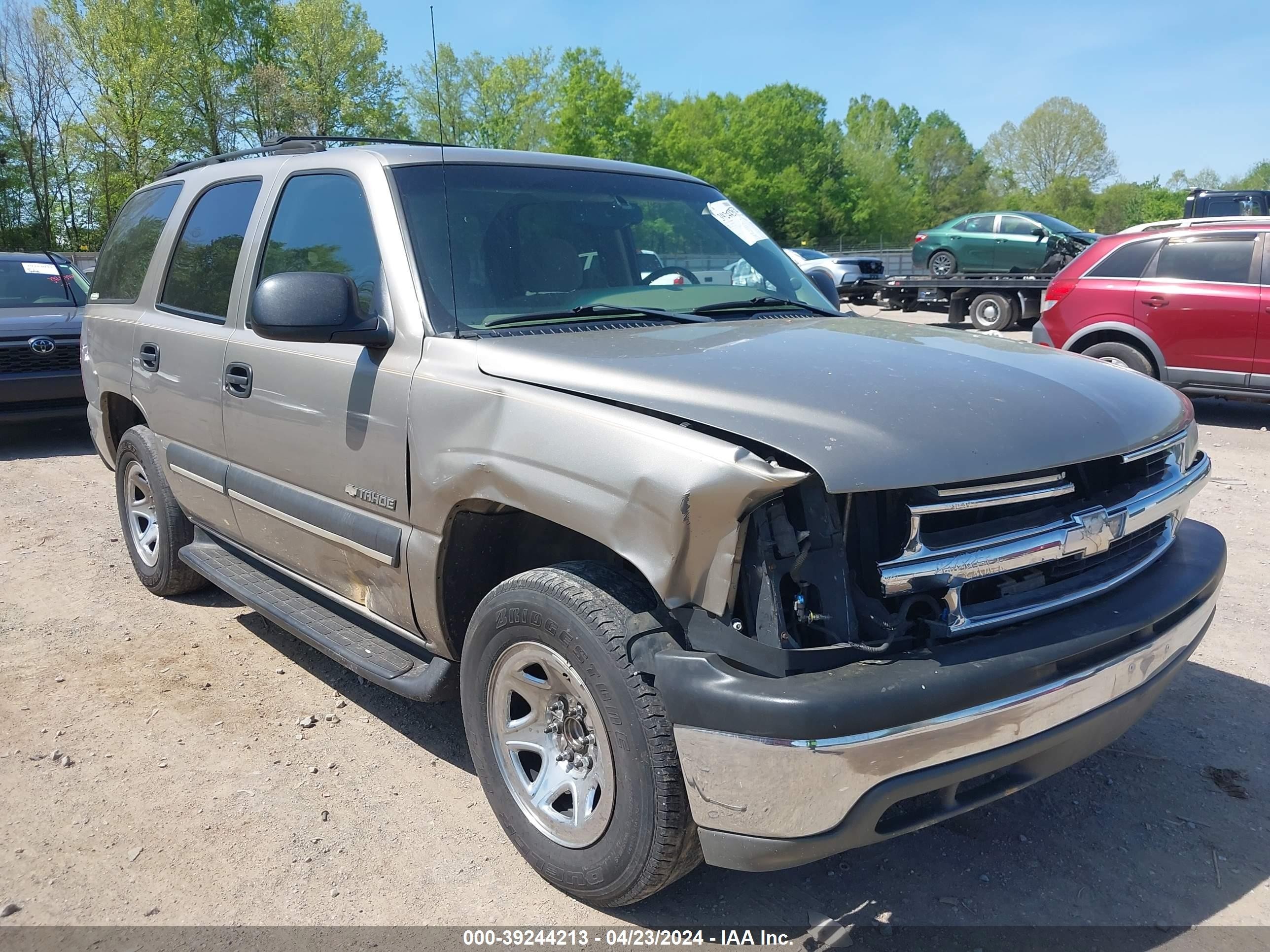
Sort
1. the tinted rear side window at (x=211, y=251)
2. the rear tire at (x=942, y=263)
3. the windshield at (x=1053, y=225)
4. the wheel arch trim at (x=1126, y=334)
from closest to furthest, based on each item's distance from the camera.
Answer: the tinted rear side window at (x=211, y=251) < the wheel arch trim at (x=1126, y=334) < the windshield at (x=1053, y=225) < the rear tire at (x=942, y=263)

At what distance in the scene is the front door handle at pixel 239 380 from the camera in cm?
362

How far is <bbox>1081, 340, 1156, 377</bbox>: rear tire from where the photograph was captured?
9.08 meters

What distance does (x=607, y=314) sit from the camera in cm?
314

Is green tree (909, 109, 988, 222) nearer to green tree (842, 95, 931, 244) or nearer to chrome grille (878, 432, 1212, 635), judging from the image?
green tree (842, 95, 931, 244)

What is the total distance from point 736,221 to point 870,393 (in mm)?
1905

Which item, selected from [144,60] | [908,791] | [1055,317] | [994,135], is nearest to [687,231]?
[908,791]

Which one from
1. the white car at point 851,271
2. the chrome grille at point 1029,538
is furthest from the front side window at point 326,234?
the white car at point 851,271

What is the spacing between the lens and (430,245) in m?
3.05

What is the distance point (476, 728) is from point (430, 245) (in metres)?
1.47

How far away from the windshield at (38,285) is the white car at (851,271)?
1393cm

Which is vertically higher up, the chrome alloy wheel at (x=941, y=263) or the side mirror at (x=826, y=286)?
the side mirror at (x=826, y=286)

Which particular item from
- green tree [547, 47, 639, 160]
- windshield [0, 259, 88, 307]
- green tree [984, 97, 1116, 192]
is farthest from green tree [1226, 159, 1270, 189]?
windshield [0, 259, 88, 307]

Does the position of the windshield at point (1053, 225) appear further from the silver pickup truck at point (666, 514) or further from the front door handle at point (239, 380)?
the front door handle at point (239, 380)

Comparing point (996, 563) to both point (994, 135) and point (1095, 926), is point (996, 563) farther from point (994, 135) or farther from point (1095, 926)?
point (994, 135)
